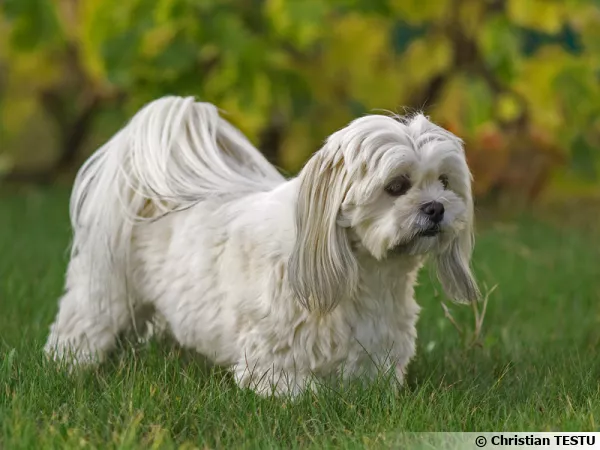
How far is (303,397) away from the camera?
362 centimetres

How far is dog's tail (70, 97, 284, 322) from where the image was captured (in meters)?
4.29

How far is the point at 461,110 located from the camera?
848 cm

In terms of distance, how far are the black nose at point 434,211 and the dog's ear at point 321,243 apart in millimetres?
277

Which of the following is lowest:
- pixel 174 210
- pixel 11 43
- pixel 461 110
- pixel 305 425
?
pixel 461 110

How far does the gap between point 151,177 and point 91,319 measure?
635 mm

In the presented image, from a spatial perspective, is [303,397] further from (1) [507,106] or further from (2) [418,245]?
(1) [507,106]

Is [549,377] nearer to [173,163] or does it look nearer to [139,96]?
[173,163]

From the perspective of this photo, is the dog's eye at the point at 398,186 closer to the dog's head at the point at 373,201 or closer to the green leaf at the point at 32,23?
the dog's head at the point at 373,201

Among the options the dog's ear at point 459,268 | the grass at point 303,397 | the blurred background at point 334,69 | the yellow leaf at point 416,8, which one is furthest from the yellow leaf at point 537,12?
the dog's ear at point 459,268

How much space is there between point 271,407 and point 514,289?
9.52ft

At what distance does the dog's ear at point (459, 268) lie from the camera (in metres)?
3.83

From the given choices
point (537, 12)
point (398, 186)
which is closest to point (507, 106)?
point (537, 12)

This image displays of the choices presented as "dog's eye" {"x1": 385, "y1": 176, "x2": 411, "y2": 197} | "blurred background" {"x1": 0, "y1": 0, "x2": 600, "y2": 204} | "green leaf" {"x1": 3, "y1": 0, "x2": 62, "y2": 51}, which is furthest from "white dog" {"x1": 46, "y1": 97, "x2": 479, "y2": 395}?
"green leaf" {"x1": 3, "y1": 0, "x2": 62, "y2": 51}

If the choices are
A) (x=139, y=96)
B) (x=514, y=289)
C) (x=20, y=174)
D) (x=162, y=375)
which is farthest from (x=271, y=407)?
(x=20, y=174)
